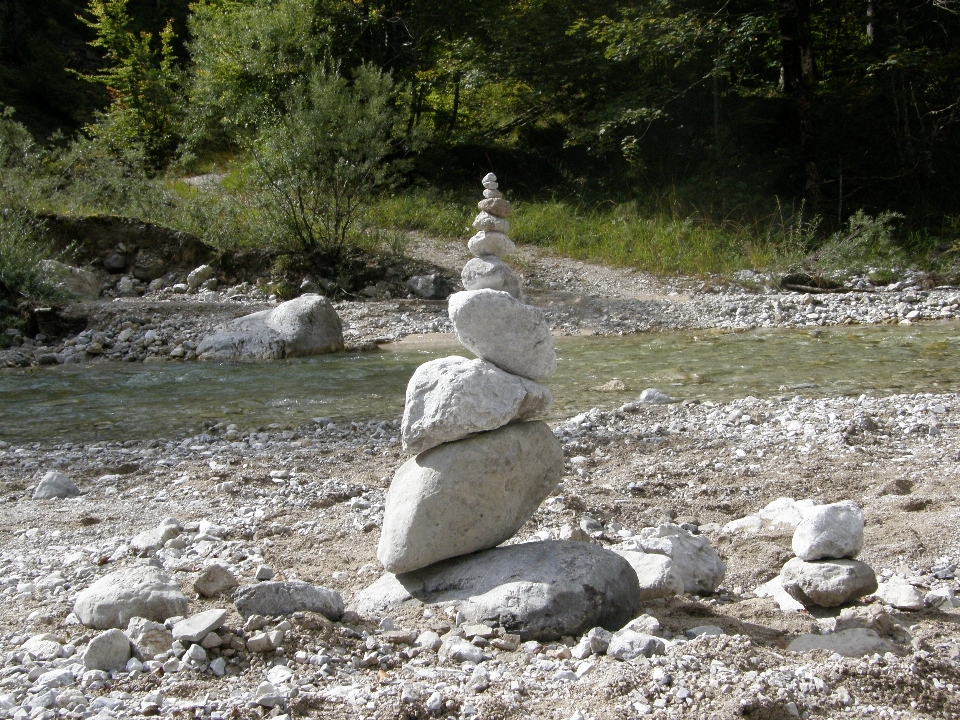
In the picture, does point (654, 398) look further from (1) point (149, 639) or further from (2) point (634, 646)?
(1) point (149, 639)

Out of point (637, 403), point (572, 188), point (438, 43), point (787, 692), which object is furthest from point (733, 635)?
point (438, 43)

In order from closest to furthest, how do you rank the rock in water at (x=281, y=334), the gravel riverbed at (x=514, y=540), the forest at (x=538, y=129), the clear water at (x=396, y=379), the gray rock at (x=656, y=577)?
the gravel riverbed at (x=514, y=540) < the gray rock at (x=656, y=577) < the clear water at (x=396, y=379) < the rock in water at (x=281, y=334) < the forest at (x=538, y=129)

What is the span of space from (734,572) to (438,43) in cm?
2318

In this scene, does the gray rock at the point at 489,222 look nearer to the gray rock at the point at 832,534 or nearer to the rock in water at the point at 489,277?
the rock in water at the point at 489,277

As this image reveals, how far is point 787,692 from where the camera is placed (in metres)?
2.83

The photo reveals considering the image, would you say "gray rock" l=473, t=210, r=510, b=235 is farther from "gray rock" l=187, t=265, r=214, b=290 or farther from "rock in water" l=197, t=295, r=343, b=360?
"gray rock" l=187, t=265, r=214, b=290

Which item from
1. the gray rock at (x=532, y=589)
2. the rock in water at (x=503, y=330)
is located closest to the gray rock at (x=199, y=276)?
the rock in water at (x=503, y=330)

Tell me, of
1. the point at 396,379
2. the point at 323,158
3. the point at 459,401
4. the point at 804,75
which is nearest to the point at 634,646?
the point at 459,401

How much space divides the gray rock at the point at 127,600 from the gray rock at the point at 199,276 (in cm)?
1296

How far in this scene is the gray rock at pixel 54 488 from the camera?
571 cm

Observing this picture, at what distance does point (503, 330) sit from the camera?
405 cm

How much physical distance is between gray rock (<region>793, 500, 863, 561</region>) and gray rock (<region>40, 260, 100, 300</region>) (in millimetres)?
12909

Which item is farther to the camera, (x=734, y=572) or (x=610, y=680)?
(x=734, y=572)

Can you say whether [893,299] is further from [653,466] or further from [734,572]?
[734,572]
